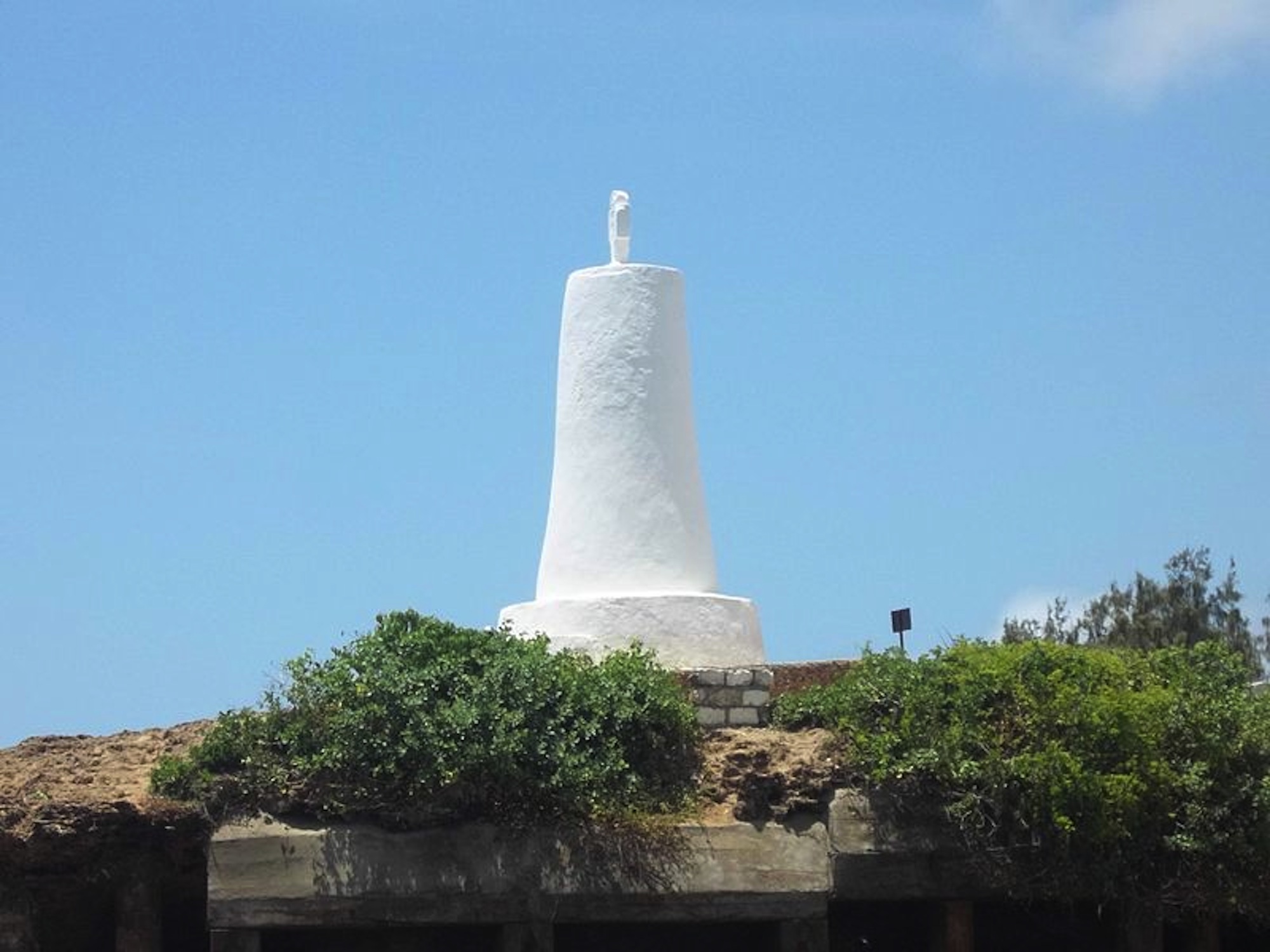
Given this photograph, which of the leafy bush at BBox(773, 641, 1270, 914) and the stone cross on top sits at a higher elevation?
the stone cross on top

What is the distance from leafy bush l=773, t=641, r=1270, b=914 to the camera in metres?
18.2

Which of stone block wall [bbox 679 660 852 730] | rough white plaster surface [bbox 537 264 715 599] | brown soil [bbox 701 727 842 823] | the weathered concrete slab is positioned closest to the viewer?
the weathered concrete slab

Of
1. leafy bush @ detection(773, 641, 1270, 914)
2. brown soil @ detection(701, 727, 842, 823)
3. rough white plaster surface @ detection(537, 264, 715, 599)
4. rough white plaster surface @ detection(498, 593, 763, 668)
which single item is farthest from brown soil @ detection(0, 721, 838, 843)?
rough white plaster surface @ detection(537, 264, 715, 599)

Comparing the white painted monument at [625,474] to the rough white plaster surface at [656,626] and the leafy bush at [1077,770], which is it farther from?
the leafy bush at [1077,770]

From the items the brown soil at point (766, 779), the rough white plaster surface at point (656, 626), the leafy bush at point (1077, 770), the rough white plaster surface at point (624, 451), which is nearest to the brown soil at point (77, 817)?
the rough white plaster surface at point (656, 626)

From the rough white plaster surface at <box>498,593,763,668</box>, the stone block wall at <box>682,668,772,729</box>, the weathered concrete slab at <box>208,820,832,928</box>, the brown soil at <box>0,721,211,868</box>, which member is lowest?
the weathered concrete slab at <box>208,820,832,928</box>

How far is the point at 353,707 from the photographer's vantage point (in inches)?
706

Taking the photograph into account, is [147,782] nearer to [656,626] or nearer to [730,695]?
[656,626]

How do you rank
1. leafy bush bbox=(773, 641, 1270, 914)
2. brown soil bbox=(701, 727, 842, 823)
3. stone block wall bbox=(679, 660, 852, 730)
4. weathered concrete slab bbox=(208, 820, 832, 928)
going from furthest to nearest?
1. stone block wall bbox=(679, 660, 852, 730)
2. brown soil bbox=(701, 727, 842, 823)
3. leafy bush bbox=(773, 641, 1270, 914)
4. weathered concrete slab bbox=(208, 820, 832, 928)

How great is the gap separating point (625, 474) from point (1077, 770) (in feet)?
16.4

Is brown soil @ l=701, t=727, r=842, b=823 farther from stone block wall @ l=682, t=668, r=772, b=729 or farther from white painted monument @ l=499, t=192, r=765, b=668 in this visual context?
white painted monument @ l=499, t=192, r=765, b=668

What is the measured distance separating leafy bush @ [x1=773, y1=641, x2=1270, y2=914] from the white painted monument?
224 cm

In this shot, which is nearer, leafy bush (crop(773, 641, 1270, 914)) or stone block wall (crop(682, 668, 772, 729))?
leafy bush (crop(773, 641, 1270, 914))

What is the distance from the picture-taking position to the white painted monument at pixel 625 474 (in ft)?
66.6
